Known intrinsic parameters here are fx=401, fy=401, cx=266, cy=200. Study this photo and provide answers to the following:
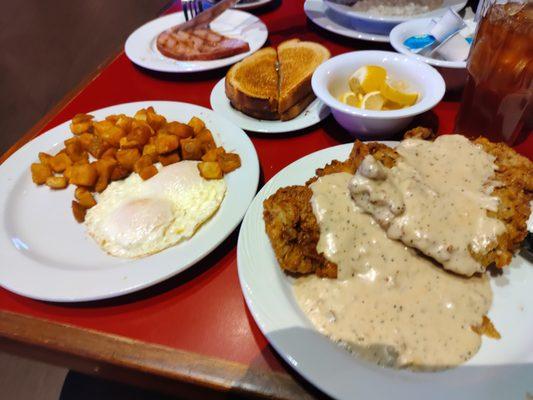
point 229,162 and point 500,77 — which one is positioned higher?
point 500,77

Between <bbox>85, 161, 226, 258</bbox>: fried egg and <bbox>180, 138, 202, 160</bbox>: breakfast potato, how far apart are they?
0.05 metres

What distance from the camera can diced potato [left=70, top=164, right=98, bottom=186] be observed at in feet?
6.60

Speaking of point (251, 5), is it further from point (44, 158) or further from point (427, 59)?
point (44, 158)

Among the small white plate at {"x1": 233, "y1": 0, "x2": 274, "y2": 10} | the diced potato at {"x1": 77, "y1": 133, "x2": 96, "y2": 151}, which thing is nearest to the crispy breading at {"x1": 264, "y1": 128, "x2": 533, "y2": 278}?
the diced potato at {"x1": 77, "y1": 133, "x2": 96, "y2": 151}

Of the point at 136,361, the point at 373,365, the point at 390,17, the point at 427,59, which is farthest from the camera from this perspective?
the point at 390,17

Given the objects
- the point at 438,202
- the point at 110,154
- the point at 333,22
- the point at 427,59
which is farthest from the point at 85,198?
the point at 333,22

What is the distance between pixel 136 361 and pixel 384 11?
9.78ft

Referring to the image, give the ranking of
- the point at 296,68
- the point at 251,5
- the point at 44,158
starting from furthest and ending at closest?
the point at 251,5 < the point at 296,68 < the point at 44,158

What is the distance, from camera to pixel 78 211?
1.91m

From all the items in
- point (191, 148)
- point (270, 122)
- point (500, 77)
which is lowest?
point (270, 122)

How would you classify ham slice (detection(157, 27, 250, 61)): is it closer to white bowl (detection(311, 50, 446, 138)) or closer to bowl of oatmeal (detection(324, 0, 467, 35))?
bowl of oatmeal (detection(324, 0, 467, 35))

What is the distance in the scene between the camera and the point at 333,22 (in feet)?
10.6

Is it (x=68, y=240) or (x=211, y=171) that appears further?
(x=211, y=171)

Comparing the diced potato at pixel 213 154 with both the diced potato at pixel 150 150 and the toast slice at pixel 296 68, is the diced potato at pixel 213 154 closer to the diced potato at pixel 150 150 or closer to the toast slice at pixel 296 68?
the diced potato at pixel 150 150
